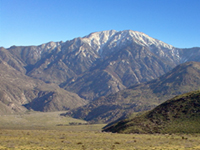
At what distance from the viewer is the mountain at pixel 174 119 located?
111m

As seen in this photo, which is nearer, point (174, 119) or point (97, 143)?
point (97, 143)

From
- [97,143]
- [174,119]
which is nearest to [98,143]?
[97,143]

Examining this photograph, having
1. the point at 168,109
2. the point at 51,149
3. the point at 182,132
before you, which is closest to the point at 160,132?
the point at 182,132

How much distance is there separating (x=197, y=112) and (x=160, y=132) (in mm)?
24369

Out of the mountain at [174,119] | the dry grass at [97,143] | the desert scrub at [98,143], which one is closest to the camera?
the dry grass at [97,143]

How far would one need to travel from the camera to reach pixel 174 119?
121250 millimetres

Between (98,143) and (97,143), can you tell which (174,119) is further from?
(97,143)

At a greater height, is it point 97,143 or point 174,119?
point 97,143

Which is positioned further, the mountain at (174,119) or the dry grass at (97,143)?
the mountain at (174,119)

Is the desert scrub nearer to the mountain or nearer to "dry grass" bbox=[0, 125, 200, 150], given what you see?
"dry grass" bbox=[0, 125, 200, 150]

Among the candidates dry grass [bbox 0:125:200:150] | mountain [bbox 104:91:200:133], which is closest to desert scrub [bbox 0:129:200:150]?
dry grass [bbox 0:125:200:150]

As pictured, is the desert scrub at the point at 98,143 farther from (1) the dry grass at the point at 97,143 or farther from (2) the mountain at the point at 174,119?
(2) the mountain at the point at 174,119

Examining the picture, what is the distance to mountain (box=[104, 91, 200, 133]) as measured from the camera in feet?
363

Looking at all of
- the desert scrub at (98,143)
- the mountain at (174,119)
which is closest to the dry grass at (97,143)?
the desert scrub at (98,143)
